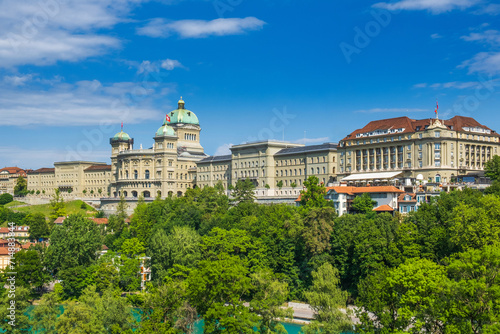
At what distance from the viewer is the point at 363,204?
8719cm

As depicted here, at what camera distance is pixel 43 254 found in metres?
82.7

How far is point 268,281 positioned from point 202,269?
652cm

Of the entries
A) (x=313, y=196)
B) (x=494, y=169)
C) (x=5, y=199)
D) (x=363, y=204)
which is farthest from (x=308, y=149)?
(x=5, y=199)

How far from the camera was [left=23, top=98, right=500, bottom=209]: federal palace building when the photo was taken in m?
98.1

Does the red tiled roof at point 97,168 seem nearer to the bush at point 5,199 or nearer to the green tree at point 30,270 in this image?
the bush at point 5,199

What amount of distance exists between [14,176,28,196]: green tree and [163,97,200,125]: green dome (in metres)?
58.8

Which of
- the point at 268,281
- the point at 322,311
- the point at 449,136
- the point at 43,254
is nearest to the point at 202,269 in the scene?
the point at 268,281

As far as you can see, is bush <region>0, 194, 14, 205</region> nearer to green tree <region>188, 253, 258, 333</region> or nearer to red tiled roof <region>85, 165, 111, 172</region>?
red tiled roof <region>85, 165, 111, 172</region>

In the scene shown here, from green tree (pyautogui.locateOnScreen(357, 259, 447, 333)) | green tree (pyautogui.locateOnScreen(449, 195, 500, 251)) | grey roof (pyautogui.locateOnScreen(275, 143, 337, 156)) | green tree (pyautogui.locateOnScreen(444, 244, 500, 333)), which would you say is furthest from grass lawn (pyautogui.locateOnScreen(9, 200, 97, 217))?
green tree (pyautogui.locateOnScreen(444, 244, 500, 333))

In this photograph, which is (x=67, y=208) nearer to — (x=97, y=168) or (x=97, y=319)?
(x=97, y=168)

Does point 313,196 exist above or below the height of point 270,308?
above

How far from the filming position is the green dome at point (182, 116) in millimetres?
170750

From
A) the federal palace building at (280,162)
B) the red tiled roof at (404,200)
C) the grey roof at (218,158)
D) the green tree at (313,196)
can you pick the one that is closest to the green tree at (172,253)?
the green tree at (313,196)

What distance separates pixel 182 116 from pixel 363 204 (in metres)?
94.5
